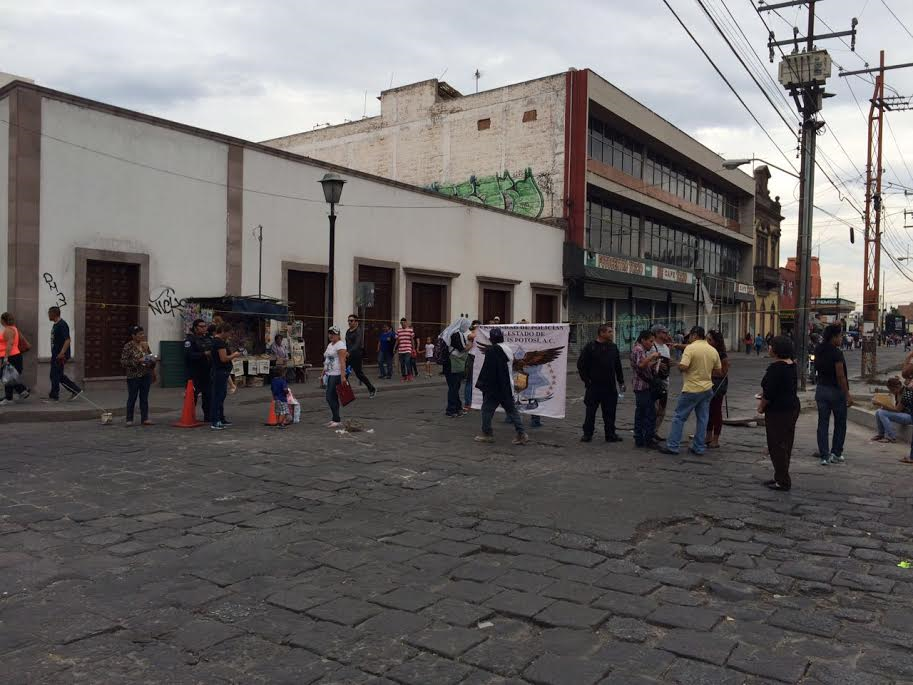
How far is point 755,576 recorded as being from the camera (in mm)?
4812

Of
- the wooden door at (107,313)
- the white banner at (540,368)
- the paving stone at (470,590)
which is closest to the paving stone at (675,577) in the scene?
the paving stone at (470,590)

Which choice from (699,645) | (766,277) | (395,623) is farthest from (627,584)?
(766,277)

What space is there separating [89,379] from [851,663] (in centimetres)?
1535

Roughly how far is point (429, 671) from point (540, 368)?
864 cm

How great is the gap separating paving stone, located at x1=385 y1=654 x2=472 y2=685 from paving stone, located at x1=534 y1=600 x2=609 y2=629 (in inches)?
28.8

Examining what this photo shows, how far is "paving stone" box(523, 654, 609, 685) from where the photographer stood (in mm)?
3318

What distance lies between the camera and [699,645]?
146 inches

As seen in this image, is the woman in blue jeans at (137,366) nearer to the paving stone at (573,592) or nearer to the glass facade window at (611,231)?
the paving stone at (573,592)

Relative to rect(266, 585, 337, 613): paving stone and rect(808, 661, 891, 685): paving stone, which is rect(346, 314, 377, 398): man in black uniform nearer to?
rect(266, 585, 337, 613): paving stone

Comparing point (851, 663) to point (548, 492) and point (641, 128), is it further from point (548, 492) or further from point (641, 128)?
point (641, 128)

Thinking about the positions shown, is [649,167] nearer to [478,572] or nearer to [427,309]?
[427,309]

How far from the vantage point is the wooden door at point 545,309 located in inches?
1203

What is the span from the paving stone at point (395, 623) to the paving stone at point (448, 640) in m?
0.08

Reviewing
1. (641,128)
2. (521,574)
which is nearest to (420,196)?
(641,128)
